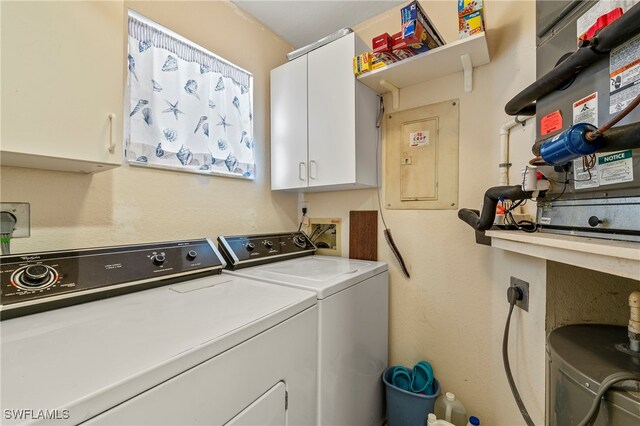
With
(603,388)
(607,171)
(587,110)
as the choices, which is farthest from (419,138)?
(603,388)

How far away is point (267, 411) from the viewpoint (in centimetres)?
81

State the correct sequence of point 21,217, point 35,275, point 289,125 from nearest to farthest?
point 35,275, point 21,217, point 289,125

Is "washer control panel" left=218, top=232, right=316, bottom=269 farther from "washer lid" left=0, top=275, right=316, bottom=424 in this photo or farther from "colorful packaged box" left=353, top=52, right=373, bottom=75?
"colorful packaged box" left=353, top=52, right=373, bottom=75

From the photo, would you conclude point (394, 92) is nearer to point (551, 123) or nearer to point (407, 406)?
point (551, 123)

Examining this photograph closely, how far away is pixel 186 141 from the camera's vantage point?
5.12 feet

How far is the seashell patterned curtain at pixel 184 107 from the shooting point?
1.37 m

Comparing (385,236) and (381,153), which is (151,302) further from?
(381,153)

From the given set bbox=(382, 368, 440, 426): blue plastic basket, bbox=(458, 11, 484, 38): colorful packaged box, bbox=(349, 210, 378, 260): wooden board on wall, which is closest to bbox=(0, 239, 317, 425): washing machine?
bbox=(382, 368, 440, 426): blue plastic basket

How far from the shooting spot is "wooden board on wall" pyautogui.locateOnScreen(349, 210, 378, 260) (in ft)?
6.12

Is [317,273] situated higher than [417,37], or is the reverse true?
[417,37]

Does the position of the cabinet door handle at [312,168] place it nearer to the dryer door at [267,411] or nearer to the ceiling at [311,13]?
the ceiling at [311,13]

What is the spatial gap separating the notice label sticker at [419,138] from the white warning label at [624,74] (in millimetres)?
1052

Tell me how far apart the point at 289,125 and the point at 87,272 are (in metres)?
1.41

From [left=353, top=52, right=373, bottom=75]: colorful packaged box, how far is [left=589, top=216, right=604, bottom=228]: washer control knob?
127 cm
